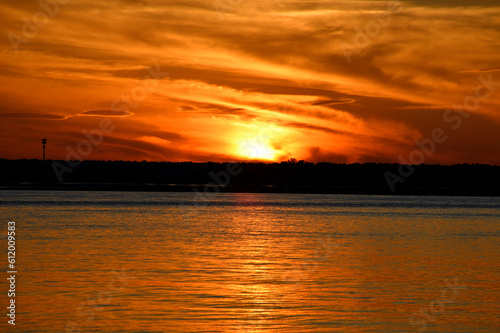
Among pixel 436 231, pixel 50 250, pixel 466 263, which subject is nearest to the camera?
pixel 466 263

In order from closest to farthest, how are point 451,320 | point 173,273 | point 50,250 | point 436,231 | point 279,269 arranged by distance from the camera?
point 451,320
point 173,273
point 279,269
point 50,250
point 436,231

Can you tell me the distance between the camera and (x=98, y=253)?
3897cm

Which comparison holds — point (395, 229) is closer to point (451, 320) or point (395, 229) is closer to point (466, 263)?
point (466, 263)

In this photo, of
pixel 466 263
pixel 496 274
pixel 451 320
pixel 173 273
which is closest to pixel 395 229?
pixel 466 263

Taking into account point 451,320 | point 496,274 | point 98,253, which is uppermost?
point 98,253

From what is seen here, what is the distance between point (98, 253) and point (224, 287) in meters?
13.5

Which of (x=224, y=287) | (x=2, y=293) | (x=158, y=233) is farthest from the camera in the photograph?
(x=158, y=233)

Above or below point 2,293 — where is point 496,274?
above

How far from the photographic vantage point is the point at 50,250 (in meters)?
39.9

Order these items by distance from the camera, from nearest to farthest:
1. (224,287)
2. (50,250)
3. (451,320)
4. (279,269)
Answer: (451,320) → (224,287) → (279,269) → (50,250)

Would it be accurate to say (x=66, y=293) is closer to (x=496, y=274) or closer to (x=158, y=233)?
(x=496, y=274)

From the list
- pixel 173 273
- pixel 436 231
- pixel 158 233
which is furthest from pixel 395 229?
pixel 173 273

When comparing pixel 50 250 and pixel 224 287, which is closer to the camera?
pixel 224 287

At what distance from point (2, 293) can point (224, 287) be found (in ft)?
27.3
